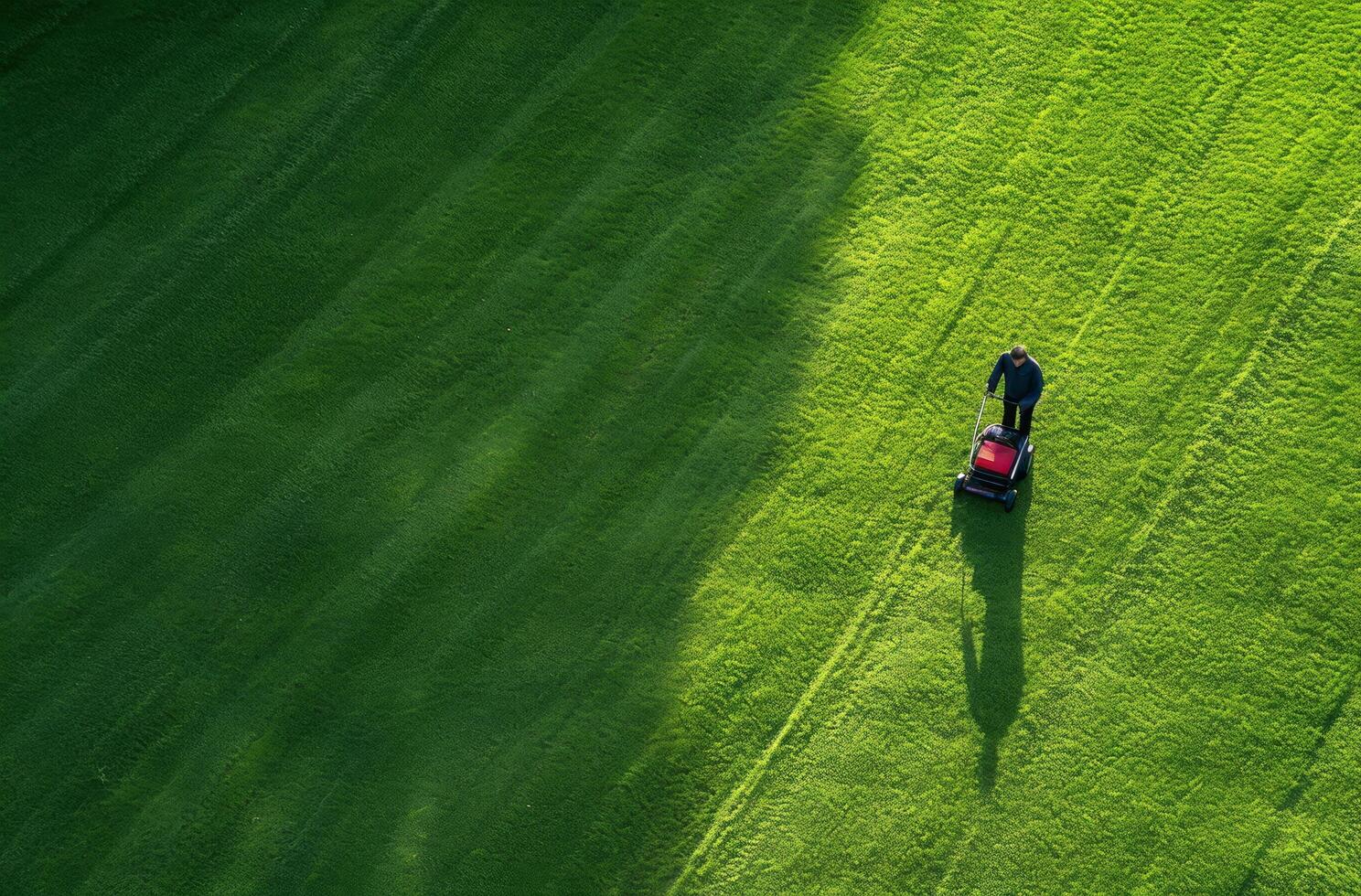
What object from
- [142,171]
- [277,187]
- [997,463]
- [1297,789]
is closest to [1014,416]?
[997,463]

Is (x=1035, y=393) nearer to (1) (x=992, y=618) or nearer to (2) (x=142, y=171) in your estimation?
(1) (x=992, y=618)

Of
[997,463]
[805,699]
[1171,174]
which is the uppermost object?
[1171,174]

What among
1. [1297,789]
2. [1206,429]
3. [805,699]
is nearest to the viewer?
[1297,789]

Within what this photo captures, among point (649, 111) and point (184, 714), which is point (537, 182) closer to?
point (649, 111)

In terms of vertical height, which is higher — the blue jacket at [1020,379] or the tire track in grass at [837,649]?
the blue jacket at [1020,379]

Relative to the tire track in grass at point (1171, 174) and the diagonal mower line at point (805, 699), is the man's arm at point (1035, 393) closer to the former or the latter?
the tire track in grass at point (1171, 174)

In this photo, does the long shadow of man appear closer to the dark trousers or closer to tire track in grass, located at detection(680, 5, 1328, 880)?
the dark trousers

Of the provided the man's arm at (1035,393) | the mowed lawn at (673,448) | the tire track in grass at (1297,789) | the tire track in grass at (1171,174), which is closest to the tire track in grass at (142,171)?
the mowed lawn at (673,448)
